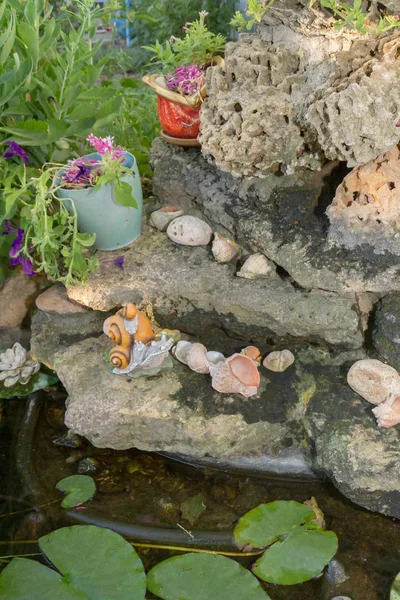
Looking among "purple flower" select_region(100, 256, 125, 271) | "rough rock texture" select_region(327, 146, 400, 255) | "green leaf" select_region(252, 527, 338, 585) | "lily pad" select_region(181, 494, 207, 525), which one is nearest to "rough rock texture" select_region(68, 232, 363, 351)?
"purple flower" select_region(100, 256, 125, 271)

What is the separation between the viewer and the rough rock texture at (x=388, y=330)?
221cm

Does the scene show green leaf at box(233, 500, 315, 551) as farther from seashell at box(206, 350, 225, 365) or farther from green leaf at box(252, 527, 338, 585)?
seashell at box(206, 350, 225, 365)

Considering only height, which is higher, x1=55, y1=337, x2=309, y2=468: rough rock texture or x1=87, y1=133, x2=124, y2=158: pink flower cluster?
x1=87, y1=133, x2=124, y2=158: pink flower cluster

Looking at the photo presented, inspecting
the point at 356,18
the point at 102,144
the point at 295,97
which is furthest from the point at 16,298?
the point at 356,18

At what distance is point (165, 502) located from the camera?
7.25 feet

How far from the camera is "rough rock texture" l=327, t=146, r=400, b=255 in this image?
7.30ft

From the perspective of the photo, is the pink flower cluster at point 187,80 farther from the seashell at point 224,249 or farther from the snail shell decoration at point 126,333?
the snail shell decoration at point 126,333

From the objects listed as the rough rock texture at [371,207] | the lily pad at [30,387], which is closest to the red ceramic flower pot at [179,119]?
the rough rock texture at [371,207]

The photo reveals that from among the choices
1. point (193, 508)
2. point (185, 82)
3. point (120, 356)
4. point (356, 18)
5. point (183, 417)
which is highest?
point (356, 18)

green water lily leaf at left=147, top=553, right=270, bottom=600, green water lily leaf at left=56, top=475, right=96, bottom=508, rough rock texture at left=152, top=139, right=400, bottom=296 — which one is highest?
rough rock texture at left=152, top=139, right=400, bottom=296

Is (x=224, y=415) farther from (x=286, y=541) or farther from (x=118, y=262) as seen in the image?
(x=118, y=262)

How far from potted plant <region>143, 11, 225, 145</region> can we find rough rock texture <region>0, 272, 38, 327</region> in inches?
36.1

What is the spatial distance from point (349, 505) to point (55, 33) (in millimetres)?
2100

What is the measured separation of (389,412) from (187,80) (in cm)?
154
